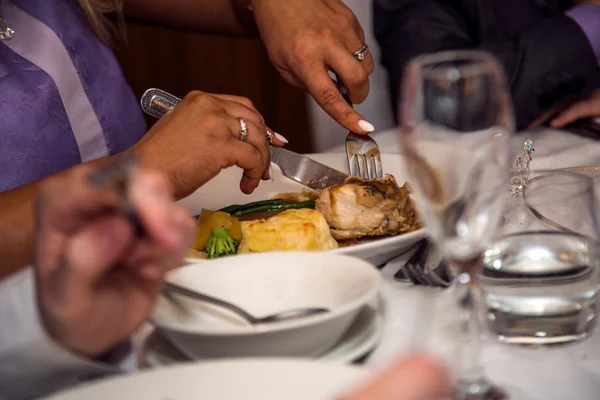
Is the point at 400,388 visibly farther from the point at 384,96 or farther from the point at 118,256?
the point at 384,96

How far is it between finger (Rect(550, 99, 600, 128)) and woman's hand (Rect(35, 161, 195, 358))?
3.52 ft

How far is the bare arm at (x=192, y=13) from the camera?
156 cm

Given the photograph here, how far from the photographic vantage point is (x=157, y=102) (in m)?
1.09

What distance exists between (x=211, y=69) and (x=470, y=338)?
2688 millimetres

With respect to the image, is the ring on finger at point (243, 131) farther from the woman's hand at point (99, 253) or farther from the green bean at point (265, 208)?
the woman's hand at point (99, 253)

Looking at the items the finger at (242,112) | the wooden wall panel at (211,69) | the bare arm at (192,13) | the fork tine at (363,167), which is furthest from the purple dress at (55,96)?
the wooden wall panel at (211,69)

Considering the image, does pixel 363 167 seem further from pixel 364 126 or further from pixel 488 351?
pixel 488 351

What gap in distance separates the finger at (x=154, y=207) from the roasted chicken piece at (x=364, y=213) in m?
0.45

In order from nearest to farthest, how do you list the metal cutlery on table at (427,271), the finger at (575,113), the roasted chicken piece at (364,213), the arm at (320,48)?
1. the metal cutlery on table at (427,271)
2. the roasted chicken piece at (364,213)
3. the arm at (320,48)
4. the finger at (575,113)

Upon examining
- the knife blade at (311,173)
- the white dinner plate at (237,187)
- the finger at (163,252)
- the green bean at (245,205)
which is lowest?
the white dinner plate at (237,187)

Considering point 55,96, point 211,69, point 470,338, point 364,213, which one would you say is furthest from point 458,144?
point 211,69

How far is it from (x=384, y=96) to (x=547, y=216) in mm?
1181

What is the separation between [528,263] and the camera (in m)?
0.67

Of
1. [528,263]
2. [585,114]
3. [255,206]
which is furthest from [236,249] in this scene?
[585,114]
